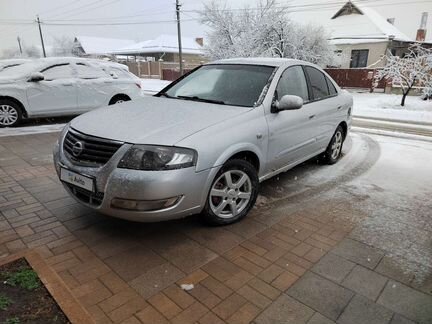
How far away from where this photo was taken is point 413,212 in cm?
401

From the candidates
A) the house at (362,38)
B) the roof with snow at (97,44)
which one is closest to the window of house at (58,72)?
the house at (362,38)

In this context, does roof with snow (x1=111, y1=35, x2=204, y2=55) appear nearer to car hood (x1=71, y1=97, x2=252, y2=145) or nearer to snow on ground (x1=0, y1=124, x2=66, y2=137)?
snow on ground (x1=0, y1=124, x2=66, y2=137)

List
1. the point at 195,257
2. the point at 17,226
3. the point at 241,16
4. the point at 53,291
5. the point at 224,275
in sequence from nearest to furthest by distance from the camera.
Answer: the point at 53,291 < the point at 224,275 < the point at 195,257 < the point at 17,226 < the point at 241,16

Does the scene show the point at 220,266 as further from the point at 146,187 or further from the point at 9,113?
the point at 9,113

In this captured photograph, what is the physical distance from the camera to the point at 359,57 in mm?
29812

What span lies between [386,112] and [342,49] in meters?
17.9

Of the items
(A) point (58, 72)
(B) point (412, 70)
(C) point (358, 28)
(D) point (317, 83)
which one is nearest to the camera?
(D) point (317, 83)

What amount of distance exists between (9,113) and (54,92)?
106 centimetres

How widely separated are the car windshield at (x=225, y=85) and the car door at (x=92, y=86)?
189 inches

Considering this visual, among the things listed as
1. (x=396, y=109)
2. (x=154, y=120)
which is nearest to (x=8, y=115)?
(x=154, y=120)

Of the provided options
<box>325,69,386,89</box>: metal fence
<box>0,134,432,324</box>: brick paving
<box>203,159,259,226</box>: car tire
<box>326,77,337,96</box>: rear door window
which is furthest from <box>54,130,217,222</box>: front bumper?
<box>325,69,386,89</box>: metal fence

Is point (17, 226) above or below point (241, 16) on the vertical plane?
below

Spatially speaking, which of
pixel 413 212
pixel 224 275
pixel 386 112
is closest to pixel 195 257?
pixel 224 275

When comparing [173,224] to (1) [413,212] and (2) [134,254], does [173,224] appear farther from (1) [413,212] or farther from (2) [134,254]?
(1) [413,212]
